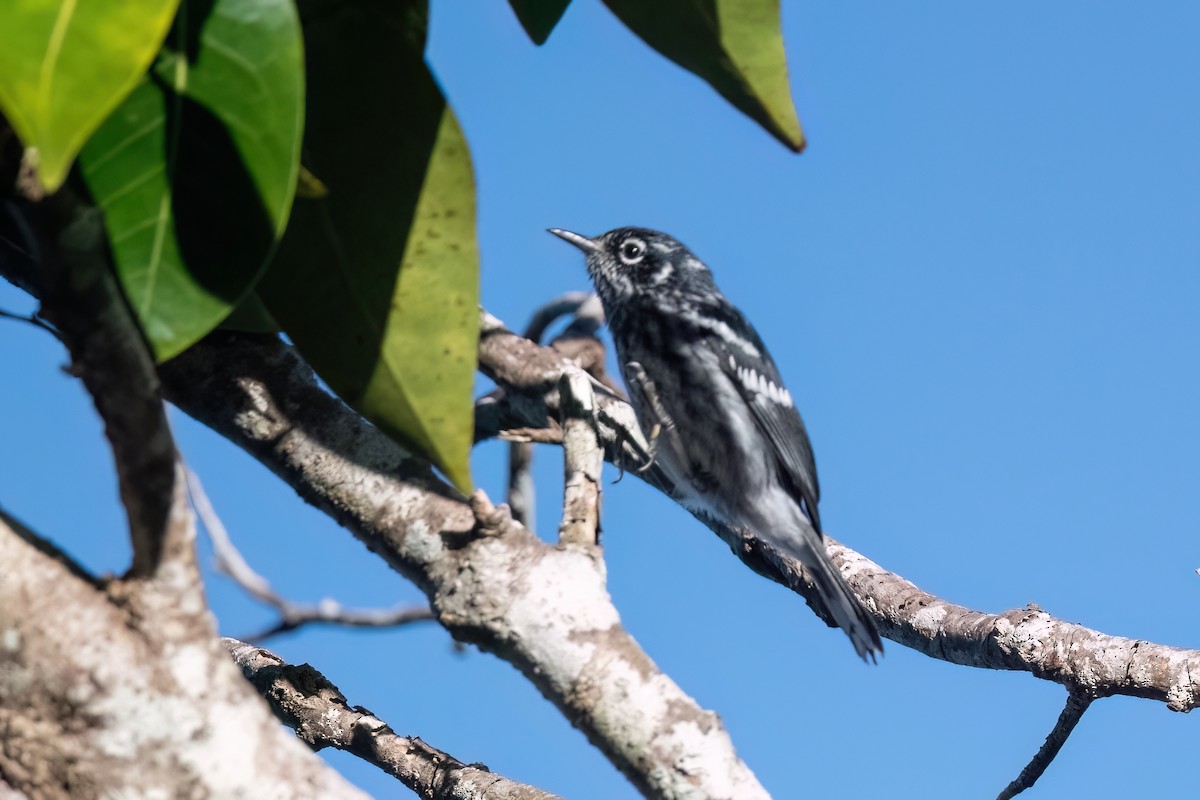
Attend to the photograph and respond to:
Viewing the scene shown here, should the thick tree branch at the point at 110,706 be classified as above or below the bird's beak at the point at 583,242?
below

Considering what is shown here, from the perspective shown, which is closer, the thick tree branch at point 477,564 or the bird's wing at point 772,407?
the thick tree branch at point 477,564

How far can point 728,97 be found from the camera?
155 cm

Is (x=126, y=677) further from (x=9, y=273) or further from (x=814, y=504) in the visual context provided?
(x=814, y=504)

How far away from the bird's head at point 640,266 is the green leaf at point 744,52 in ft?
8.76

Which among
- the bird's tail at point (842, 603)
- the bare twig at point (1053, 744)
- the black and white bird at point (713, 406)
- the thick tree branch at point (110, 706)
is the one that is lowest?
the thick tree branch at point (110, 706)

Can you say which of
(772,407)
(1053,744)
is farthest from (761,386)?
(1053,744)

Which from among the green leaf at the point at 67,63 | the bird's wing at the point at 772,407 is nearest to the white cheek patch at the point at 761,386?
the bird's wing at the point at 772,407

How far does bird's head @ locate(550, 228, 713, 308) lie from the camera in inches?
169

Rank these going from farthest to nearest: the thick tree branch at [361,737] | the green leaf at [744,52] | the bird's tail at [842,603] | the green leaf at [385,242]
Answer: the bird's tail at [842,603]
the thick tree branch at [361,737]
the green leaf at [744,52]
the green leaf at [385,242]

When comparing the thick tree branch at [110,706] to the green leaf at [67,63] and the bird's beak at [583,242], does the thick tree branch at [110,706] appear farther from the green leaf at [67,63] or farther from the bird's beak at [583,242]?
the bird's beak at [583,242]

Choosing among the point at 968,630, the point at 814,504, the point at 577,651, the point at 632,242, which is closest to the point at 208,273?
the point at 577,651

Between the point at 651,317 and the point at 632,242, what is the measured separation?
50cm

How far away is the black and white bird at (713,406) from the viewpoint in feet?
11.4

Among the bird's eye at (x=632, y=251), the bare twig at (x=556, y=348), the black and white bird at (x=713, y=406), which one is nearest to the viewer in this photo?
the black and white bird at (x=713, y=406)
